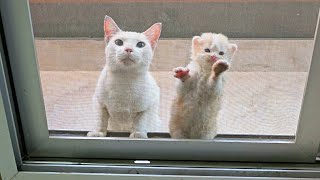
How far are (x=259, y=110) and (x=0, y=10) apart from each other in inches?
23.4

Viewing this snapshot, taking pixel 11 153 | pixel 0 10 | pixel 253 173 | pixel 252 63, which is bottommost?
pixel 253 173

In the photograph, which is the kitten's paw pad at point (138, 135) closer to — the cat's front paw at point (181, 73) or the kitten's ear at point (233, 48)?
the cat's front paw at point (181, 73)

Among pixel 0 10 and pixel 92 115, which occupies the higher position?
pixel 0 10

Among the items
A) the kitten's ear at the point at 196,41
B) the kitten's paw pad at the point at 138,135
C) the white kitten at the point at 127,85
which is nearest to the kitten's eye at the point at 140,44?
the white kitten at the point at 127,85

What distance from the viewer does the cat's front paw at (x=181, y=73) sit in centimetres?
84

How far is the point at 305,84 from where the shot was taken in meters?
0.82

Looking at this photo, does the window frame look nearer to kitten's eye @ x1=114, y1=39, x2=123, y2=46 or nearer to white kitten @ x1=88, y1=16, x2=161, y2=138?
white kitten @ x1=88, y1=16, x2=161, y2=138

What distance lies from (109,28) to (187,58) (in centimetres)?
18

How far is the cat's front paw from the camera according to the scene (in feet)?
2.77

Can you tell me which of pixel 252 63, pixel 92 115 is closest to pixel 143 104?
pixel 92 115

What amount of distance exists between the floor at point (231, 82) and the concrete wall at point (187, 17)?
0.02 metres

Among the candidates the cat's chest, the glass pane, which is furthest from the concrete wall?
the cat's chest

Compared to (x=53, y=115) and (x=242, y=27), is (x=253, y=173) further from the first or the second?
(x=53, y=115)

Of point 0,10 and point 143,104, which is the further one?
point 143,104
